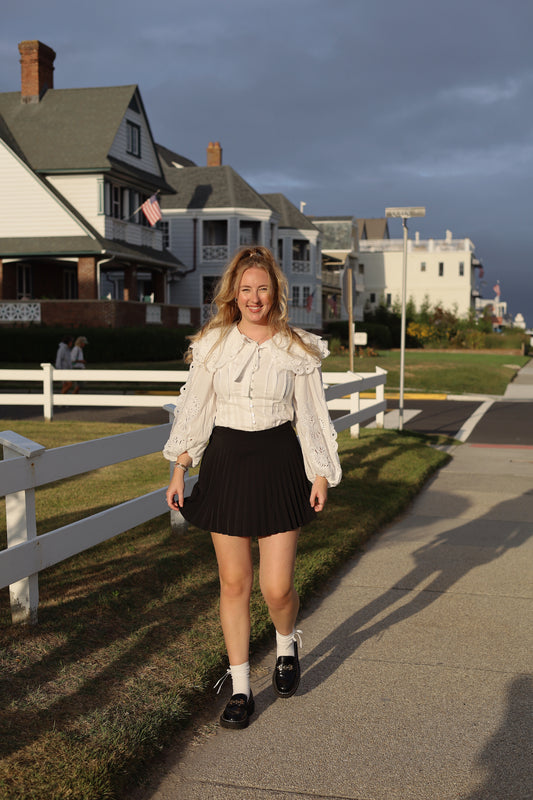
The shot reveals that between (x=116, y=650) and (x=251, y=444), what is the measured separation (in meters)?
1.44

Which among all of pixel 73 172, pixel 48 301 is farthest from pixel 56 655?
pixel 73 172

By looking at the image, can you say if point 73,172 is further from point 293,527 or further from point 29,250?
point 293,527

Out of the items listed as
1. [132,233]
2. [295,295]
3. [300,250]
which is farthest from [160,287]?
[300,250]

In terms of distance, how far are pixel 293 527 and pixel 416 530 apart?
4281 mm

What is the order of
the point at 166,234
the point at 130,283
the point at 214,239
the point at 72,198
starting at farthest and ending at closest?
the point at 214,239, the point at 166,234, the point at 130,283, the point at 72,198

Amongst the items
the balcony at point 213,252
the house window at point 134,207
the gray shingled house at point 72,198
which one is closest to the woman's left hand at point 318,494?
the gray shingled house at point 72,198

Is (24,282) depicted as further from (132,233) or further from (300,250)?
(300,250)

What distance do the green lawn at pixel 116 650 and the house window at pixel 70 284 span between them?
1154 inches

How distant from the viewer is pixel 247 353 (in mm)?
3863

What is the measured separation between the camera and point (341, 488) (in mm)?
9086

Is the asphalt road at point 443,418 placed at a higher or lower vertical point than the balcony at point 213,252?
lower

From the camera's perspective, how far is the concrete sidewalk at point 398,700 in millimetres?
3275

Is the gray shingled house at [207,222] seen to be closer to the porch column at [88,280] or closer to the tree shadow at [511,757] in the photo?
the porch column at [88,280]

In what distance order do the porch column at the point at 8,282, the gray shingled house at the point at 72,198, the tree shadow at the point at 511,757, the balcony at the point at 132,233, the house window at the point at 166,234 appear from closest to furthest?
1. the tree shadow at the point at 511,757
2. the gray shingled house at the point at 72,198
3. the porch column at the point at 8,282
4. the balcony at the point at 132,233
5. the house window at the point at 166,234
